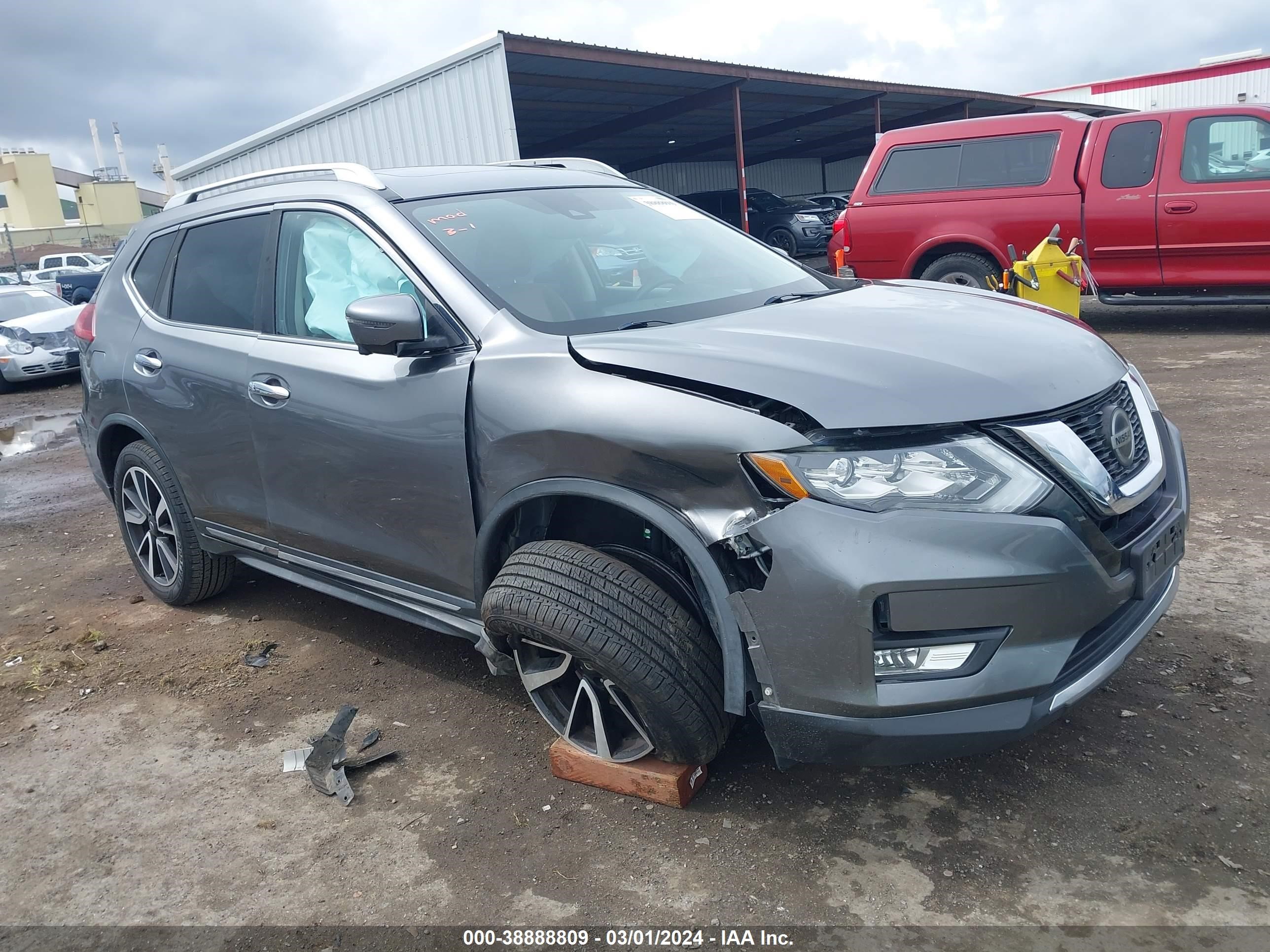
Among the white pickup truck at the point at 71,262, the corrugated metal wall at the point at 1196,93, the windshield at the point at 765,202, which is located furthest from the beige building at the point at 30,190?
the corrugated metal wall at the point at 1196,93

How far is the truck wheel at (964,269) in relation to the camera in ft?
30.1

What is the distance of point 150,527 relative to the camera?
4.47m

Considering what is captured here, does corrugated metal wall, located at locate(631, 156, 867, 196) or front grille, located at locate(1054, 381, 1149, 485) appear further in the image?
corrugated metal wall, located at locate(631, 156, 867, 196)

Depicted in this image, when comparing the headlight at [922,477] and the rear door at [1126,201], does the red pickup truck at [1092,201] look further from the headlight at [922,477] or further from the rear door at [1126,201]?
the headlight at [922,477]

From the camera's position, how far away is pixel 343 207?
3.31m

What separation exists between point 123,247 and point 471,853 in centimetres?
342

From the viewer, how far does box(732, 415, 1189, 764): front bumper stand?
2115mm

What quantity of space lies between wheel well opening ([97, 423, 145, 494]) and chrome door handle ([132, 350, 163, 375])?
336 millimetres

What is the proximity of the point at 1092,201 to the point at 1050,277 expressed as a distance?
170 centimetres

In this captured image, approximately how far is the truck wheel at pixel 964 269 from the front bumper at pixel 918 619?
24.5 ft

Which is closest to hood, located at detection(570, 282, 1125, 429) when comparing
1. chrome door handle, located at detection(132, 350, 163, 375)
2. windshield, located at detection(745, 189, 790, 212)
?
chrome door handle, located at detection(132, 350, 163, 375)

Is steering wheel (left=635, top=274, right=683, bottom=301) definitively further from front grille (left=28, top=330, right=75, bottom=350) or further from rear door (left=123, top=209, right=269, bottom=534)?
front grille (left=28, top=330, right=75, bottom=350)

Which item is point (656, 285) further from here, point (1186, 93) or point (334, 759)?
point (1186, 93)

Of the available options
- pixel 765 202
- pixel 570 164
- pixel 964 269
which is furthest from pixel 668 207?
pixel 765 202
